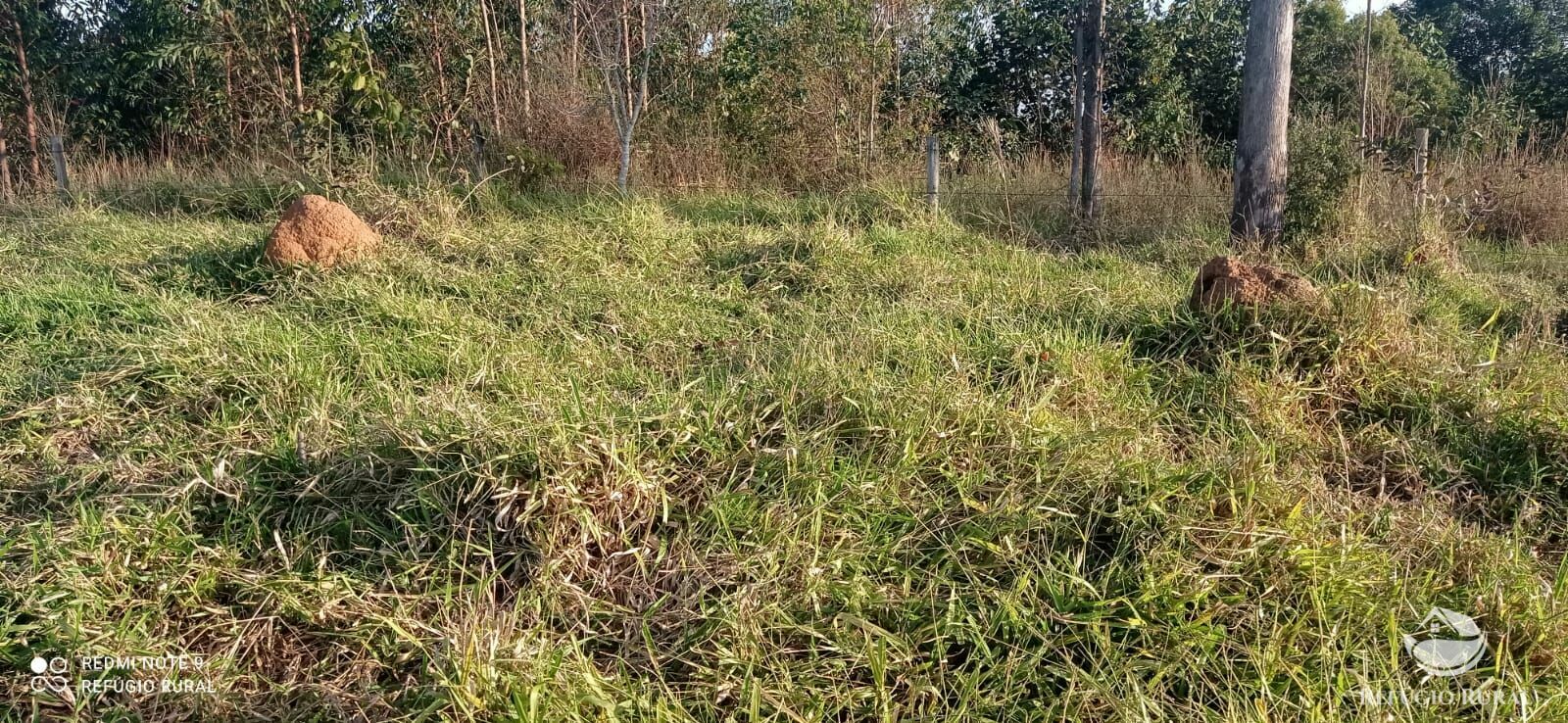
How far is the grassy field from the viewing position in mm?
2072

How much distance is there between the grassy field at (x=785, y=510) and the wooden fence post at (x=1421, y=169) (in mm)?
2061

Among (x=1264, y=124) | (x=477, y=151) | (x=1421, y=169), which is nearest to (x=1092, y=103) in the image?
(x=1264, y=124)

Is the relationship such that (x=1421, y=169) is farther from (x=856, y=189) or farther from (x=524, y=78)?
(x=524, y=78)

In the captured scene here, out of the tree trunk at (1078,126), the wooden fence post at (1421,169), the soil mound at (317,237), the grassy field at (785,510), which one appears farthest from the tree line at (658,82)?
the grassy field at (785,510)

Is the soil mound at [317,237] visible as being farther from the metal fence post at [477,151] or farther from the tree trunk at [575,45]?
the tree trunk at [575,45]

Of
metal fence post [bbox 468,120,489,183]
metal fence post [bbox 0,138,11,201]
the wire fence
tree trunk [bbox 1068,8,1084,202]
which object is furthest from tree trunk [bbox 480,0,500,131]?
tree trunk [bbox 1068,8,1084,202]

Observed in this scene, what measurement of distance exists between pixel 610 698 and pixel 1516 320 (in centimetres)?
494

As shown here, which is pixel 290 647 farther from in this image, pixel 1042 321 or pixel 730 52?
pixel 730 52

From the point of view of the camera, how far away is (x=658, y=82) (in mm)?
9820

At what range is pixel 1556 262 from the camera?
19.9 ft

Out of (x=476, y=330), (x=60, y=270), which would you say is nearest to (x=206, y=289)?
(x=60, y=270)

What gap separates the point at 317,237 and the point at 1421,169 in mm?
7516

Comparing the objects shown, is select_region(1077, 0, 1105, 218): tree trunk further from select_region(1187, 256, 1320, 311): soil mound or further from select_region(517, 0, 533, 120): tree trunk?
select_region(517, 0, 533, 120): tree trunk

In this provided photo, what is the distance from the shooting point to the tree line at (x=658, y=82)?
343 inches
